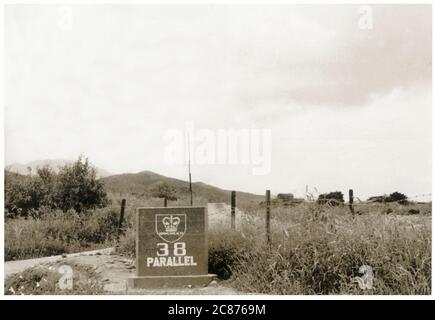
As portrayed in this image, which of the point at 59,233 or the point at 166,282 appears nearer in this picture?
the point at 166,282

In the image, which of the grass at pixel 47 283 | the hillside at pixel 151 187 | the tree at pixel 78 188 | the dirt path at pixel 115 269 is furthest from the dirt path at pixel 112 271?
the hillside at pixel 151 187

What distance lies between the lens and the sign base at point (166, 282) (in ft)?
27.2

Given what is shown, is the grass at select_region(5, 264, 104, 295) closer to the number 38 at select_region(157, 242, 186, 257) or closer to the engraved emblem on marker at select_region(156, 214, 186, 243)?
the number 38 at select_region(157, 242, 186, 257)

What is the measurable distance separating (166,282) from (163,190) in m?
12.2

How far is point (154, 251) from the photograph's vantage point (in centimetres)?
841

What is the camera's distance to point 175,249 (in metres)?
8.42

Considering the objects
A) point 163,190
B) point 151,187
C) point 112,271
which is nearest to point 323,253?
point 112,271

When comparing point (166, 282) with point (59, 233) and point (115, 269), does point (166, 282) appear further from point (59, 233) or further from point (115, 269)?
point (59, 233)

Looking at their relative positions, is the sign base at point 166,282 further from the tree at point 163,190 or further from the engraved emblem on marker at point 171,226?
the tree at point 163,190

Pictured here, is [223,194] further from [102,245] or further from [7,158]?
[7,158]
